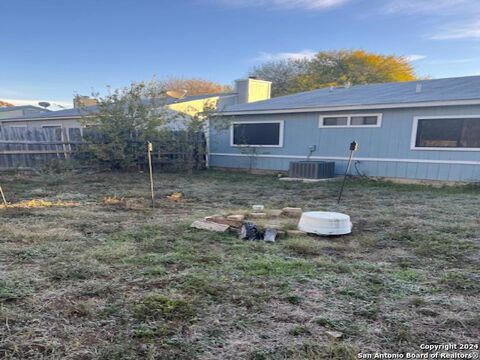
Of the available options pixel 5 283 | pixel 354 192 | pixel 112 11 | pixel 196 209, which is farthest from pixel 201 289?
pixel 112 11

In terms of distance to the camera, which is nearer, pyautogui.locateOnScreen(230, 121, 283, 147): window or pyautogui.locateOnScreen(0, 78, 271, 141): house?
pyautogui.locateOnScreen(230, 121, 283, 147): window

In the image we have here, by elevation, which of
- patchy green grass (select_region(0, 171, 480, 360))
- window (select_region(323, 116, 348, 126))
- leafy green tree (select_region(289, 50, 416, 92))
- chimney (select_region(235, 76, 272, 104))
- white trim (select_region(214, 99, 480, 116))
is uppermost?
leafy green tree (select_region(289, 50, 416, 92))

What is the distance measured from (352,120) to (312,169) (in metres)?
1.72

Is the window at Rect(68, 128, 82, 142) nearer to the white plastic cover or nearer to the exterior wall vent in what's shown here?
the exterior wall vent

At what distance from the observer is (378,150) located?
840 centimetres

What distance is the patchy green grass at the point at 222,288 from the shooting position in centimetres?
169

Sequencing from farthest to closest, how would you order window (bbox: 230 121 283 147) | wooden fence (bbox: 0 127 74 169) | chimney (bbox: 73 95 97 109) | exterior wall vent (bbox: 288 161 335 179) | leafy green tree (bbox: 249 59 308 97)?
leafy green tree (bbox: 249 59 308 97)
window (bbox: 230 121 283 147)
chimney (bbox: 73 95 97 109)
exterior wall vent (bbox: 288 161 335 179)
wooden fence (bbox: 0 127 74 169)

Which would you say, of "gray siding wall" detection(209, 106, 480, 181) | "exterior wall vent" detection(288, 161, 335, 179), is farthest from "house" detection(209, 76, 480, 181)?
"exterior wall vent" detection(288, 161, 335, 179)

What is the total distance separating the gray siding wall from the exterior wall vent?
408mm

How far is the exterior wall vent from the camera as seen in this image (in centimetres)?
853

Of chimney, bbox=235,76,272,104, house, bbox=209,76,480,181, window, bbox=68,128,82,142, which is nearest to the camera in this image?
house, bbox=209,76,480,181

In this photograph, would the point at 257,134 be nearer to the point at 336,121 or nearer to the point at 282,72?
the point at 336,121

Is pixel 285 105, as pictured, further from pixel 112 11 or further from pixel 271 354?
pixel 271 354

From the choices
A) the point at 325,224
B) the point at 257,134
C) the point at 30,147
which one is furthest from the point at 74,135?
the point at 325,224
